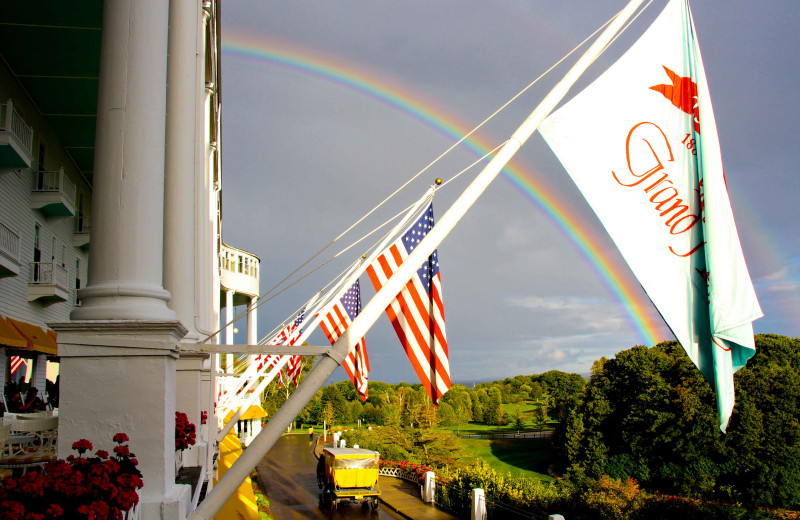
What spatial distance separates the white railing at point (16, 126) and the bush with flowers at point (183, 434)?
10789 millimetres

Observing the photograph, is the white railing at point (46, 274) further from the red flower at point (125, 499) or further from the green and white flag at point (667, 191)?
the red flower at point (125, 499)

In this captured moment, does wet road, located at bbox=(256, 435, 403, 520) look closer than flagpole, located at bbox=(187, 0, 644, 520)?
No

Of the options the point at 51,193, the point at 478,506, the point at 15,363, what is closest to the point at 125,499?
the point at 478,506

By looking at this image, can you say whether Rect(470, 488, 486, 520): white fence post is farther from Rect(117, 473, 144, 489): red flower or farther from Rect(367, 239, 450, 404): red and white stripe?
Rect(117, 473, 144, 489): red flower

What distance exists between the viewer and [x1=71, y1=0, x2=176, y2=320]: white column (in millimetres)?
4875

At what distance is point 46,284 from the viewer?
19359 mm

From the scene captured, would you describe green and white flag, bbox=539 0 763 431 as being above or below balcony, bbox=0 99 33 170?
below

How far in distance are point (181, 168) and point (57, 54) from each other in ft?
29.2

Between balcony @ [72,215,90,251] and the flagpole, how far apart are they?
21.0 meters

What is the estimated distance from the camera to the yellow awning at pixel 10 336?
14.8 metres

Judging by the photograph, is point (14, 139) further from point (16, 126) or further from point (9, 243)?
point (9, 243)

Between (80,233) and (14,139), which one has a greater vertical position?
(80,233)

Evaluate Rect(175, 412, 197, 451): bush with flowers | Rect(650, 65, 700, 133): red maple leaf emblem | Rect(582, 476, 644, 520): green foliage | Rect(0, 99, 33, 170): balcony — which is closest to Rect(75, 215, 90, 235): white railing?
Rect(0, 99, 33, 170): balcony

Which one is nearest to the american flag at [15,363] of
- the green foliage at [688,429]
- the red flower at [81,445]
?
the red flower at [81,445]
